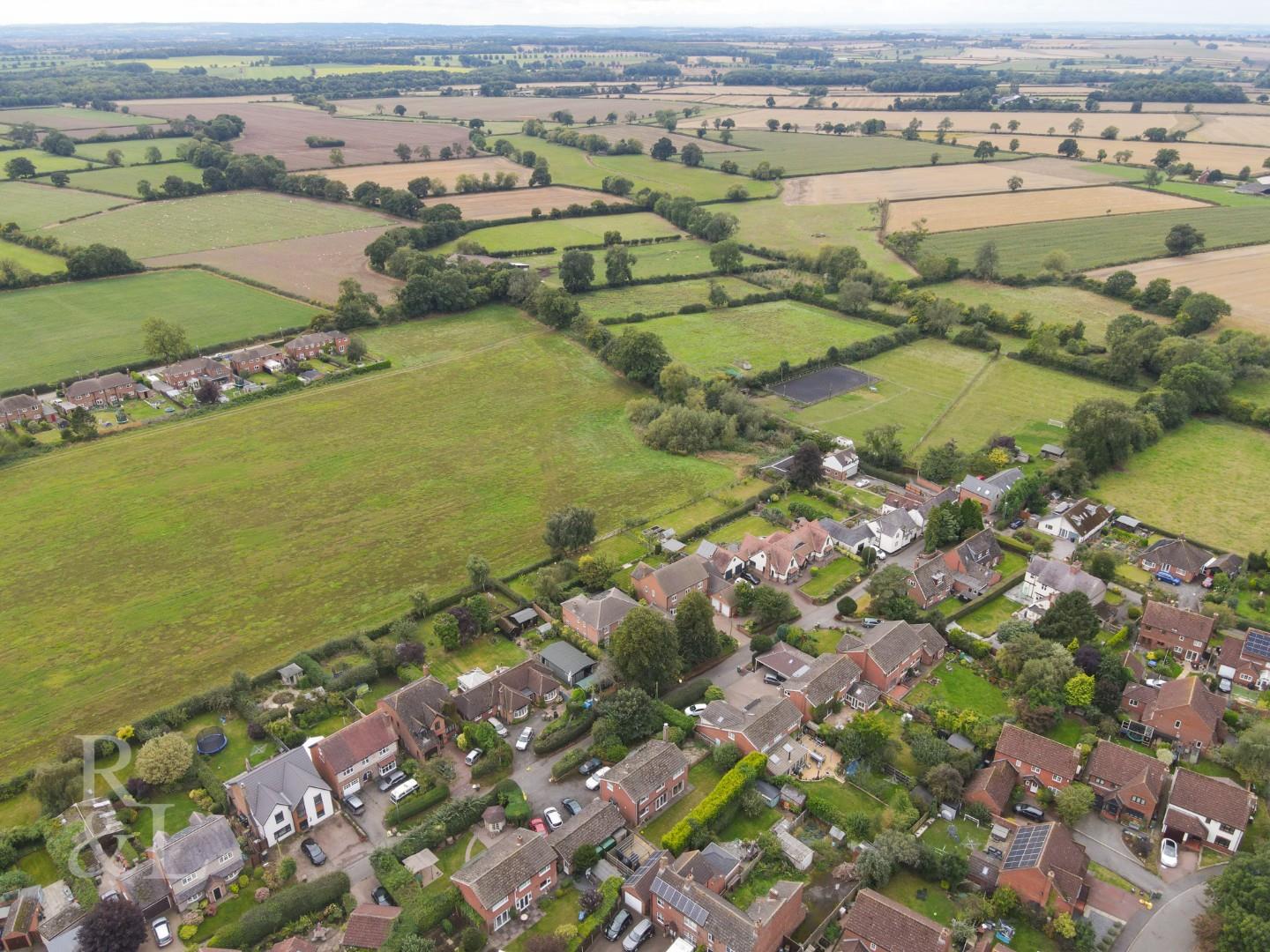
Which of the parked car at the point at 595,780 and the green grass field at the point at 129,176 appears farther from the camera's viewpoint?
the green grass field at the point at 129,176

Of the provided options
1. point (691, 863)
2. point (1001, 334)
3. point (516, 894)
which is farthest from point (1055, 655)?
point (1001, 334)

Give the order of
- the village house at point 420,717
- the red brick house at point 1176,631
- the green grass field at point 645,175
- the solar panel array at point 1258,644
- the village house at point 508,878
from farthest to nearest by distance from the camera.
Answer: the green grass field at point 645,175
the red brick house at point 1176,631
the solar panel array at point 1258,644
the village house at point 420,717
the village house at point 508,878

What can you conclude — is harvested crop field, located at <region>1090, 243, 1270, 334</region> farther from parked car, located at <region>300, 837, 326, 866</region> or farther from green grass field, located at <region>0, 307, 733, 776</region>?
parked car, located at <region>300, 837, 326, 866</region>

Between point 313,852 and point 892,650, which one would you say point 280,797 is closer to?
point 313,852

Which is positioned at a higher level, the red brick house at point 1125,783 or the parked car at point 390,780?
the red brick house at point 1125,783

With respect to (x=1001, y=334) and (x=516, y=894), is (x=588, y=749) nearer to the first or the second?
(x=516, y=894)

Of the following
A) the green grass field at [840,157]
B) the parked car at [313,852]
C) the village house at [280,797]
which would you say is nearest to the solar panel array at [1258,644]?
the parked car at [313,852]

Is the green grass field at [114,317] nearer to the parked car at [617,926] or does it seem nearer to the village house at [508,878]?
the village house at [508,878]
